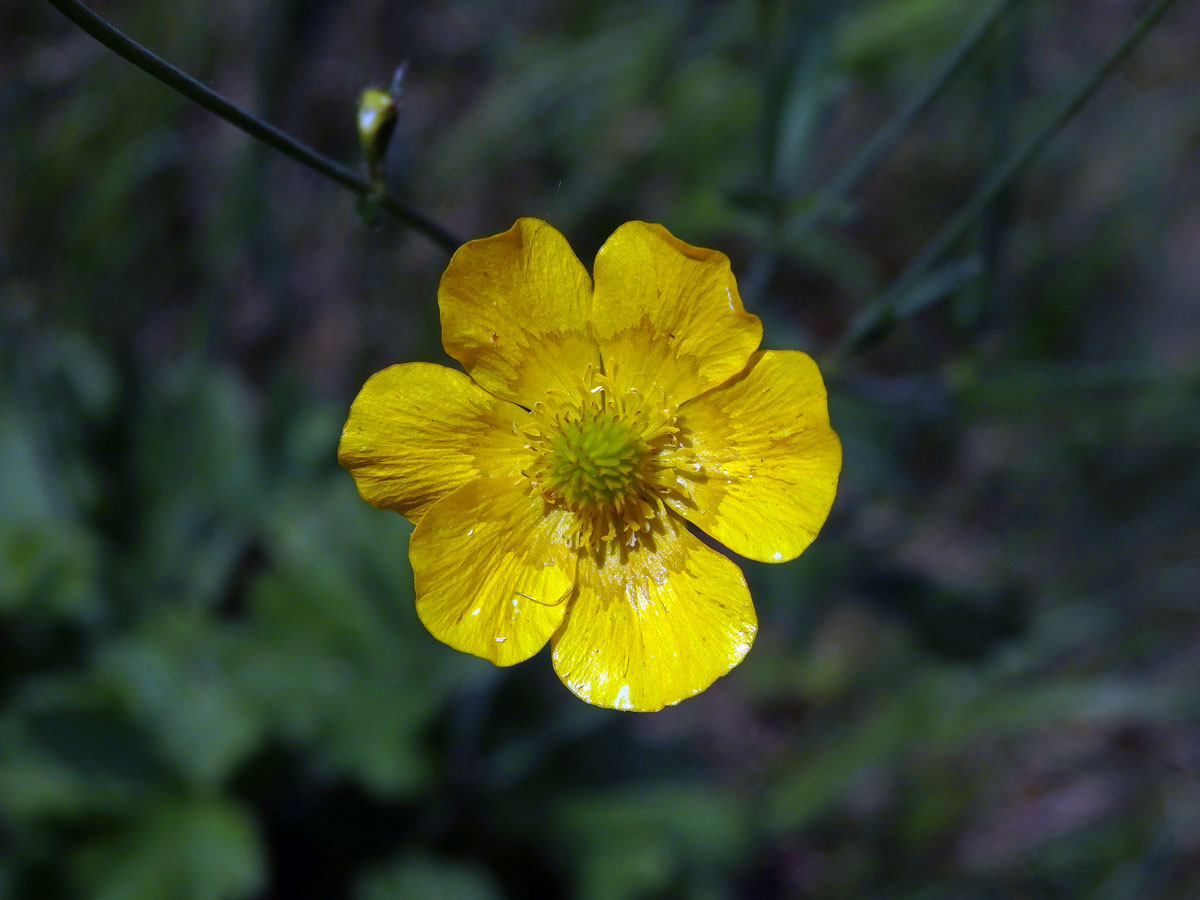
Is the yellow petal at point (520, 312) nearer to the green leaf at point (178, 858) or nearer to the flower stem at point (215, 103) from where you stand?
the flower stem at point (215, 103)

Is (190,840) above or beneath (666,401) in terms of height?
beneath

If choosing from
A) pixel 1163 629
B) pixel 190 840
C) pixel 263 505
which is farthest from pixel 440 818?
pixel 1163 629

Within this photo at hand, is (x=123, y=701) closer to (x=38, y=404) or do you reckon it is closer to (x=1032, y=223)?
(x=38, y=404)

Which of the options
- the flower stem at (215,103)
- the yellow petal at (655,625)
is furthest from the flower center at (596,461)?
Answer: the flower stem at (215,103)

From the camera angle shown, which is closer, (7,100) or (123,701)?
(123,701)

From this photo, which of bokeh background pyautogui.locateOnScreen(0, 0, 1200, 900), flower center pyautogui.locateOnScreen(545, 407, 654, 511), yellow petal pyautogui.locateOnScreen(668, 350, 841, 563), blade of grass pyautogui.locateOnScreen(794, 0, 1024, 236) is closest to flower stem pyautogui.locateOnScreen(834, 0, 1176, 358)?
bokeh background pyautogui.locateOnScreen(0, 0, 1200, 900)

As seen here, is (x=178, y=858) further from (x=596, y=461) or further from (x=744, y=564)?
(x=744, y=564)
